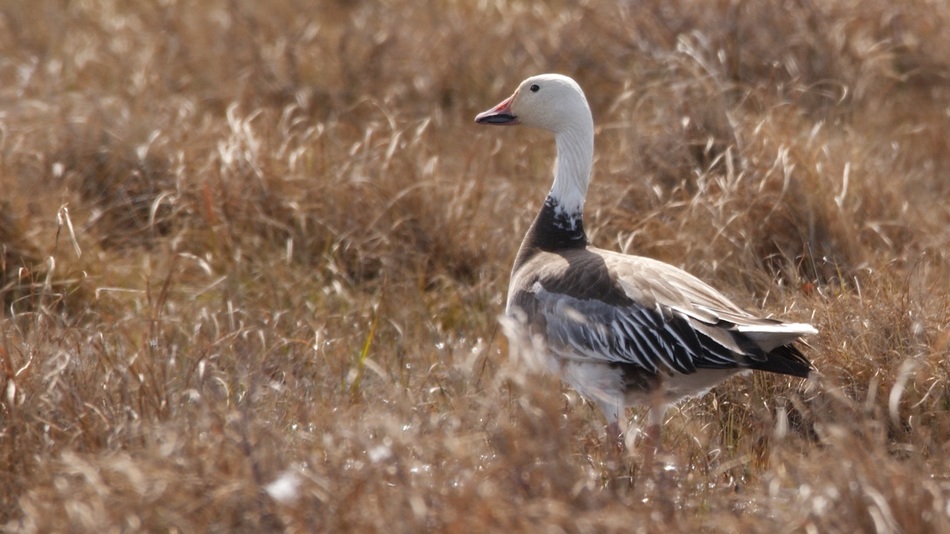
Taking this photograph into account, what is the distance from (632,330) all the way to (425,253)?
2.09 m

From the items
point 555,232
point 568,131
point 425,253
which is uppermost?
point 568,131

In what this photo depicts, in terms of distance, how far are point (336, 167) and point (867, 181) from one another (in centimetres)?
262

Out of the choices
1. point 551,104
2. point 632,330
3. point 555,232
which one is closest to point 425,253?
point 555,232

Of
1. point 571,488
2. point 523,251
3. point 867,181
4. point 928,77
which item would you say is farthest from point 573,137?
point 928,77

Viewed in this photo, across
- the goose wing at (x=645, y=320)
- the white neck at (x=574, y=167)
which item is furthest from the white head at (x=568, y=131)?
the goose wing at (x=645, y=320)

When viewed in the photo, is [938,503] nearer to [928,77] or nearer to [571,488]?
[571,488]

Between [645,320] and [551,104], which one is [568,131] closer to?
[551,104]

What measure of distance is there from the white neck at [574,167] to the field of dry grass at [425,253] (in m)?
0.68

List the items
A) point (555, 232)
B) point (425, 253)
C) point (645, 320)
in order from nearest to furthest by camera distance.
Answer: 1. point (645, 320)
2. point (555, 232)
3. point (425, 253)

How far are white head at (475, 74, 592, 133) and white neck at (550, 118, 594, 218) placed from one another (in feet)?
0.10

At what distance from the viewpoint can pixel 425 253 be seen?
627 centimetres

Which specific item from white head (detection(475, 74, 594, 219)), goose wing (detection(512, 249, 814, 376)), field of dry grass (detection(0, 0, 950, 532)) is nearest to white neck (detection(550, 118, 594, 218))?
white head (detection(475, 74, 594, 219))

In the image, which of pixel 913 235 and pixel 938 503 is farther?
pixel 913 235

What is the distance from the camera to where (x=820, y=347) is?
183 inches
